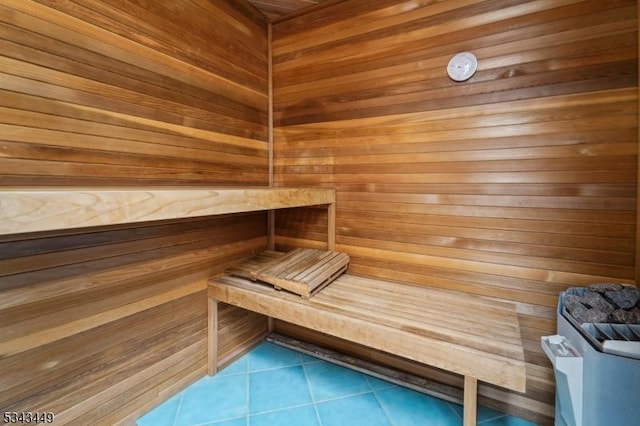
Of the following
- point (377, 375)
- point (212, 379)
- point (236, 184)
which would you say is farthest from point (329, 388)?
point (236, 184)

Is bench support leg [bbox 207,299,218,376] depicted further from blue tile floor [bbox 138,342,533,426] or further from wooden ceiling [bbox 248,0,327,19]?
wooden ceiling [bbox 248,0,327,19]

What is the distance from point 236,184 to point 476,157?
156 centimetres

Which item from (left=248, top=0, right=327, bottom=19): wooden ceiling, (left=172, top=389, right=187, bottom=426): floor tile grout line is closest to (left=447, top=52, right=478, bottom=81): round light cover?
(left=248, top=0, right=327, bottom=19): wooden ceiling

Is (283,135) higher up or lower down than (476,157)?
higher up

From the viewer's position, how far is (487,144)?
1.69 m

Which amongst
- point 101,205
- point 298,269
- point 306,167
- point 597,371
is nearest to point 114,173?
point 101,205

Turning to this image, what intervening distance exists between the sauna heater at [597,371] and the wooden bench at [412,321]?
0.15 metres

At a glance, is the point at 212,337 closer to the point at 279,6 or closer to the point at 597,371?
the point at 597,371

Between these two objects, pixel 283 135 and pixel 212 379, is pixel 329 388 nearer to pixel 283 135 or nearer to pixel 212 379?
pixel 212 379

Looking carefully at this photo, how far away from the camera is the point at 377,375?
77.1 inches

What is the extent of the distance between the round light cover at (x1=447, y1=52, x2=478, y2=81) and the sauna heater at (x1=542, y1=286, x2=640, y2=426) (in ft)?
4.28

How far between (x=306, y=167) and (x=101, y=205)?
5.12 feet

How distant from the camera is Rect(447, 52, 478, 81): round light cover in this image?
1.70 meters

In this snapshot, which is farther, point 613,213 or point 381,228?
point 381,228
